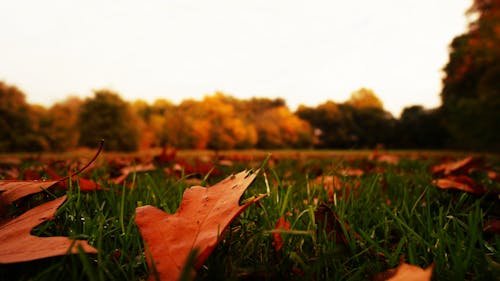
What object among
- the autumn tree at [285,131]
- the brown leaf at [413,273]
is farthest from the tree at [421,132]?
the brown leaf at [413,273]

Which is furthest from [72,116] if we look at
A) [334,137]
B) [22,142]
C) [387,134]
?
[387,134]

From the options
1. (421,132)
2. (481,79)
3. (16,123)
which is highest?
(481,79)

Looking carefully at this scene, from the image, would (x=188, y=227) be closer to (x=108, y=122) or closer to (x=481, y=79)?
(x=481, y=79)

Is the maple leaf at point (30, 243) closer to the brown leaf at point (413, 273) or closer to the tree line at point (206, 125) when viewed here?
the brown leaf at point (413, 273)

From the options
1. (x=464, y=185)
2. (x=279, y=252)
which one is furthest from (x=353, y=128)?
(x=279, y=252)

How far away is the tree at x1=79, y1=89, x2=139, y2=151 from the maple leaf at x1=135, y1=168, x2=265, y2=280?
19.0 meters

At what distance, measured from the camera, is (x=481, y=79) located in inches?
516

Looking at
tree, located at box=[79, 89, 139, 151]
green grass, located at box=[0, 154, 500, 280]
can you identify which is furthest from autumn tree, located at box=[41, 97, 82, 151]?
green grass, located at box=[0, 154, 500, 280]

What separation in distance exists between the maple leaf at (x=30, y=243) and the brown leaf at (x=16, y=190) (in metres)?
0.09

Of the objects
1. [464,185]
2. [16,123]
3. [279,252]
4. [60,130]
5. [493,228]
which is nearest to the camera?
[279,252]

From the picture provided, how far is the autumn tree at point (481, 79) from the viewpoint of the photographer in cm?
1122

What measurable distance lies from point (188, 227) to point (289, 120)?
77.1 feet

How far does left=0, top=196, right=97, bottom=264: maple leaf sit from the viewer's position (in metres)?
0.41

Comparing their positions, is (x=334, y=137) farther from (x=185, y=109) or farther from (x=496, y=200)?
(x=496, y=200)
